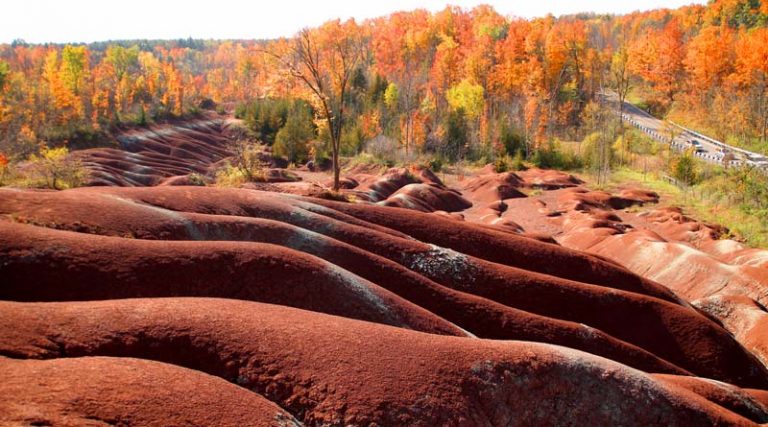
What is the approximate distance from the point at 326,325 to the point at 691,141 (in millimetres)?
81048

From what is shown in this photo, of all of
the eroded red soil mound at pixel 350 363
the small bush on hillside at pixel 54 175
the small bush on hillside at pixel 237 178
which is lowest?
the small bush on hillside at pixel 237 178

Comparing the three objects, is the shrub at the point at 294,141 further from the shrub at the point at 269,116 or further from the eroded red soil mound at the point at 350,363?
the eroded red soil mound at the point at 350,363

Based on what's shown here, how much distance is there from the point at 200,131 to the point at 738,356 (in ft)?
332

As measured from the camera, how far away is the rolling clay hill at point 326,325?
7617mm

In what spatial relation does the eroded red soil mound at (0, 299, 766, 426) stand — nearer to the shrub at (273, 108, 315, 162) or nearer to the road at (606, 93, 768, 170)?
the road at (606, 93, 768, 170)

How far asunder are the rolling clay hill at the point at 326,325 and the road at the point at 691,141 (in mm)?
44529

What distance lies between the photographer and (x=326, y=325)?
948 centimetres

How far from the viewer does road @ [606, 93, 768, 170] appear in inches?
2498

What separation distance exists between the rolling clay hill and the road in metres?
44.5

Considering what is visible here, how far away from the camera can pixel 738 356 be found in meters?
16.5

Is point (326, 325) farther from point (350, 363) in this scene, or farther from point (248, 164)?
point (248, 164)

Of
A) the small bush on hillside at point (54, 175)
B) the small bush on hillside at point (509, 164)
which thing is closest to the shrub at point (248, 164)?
the small bush on hillside at point (54, 175)

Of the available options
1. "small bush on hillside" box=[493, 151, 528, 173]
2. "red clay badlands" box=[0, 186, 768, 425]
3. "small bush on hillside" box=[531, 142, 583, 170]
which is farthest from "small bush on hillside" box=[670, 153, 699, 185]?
"red clay badlands" box=[0, 186, 768, 425]

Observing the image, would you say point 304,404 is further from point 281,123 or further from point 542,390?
point 281,123
